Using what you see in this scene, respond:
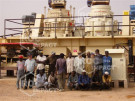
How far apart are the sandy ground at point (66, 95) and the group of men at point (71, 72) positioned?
453mm

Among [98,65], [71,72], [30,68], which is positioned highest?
[98,65]

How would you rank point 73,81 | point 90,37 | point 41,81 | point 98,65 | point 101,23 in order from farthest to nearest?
point 101,23
point 90,37
point 98,65
point 73,81
point 41,81

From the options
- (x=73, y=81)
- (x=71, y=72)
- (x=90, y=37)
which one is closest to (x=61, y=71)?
Answer: (x=71, y=72)

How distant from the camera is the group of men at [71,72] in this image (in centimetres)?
927

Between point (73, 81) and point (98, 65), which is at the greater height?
point (98, 65)

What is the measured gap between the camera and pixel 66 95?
8.27 meters

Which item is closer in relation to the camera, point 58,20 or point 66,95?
point 66,95

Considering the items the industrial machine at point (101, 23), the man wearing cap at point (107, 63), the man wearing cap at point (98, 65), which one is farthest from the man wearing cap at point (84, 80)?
the industrial machine at point (101, 23)

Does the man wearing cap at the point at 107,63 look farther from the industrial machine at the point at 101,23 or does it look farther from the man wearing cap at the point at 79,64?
the industrial machine at the point at 101,23

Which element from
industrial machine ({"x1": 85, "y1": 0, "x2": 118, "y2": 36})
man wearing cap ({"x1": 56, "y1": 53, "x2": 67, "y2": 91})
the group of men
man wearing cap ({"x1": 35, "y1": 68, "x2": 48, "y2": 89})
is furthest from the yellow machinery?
man wearing cap ({"x1": 35, "y1": 68, "x2": 48, "y2": 89})

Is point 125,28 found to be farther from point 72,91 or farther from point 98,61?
point 72,91

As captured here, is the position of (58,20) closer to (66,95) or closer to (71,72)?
(71,72)

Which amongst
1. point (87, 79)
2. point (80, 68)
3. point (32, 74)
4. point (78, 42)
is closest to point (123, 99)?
point (87, 79)

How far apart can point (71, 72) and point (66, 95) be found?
1.48m
